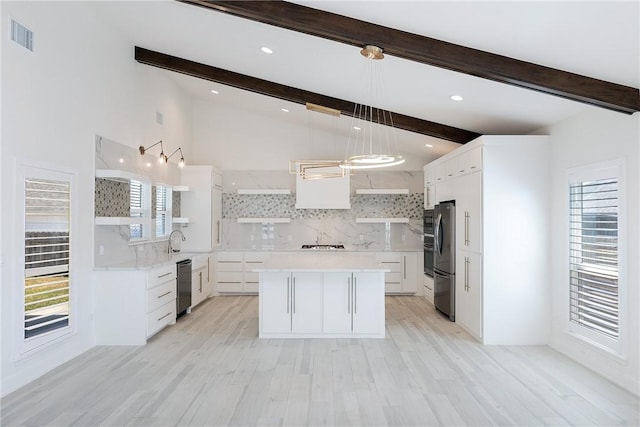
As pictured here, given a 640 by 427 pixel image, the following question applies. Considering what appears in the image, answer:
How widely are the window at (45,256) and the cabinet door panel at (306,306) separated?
2.31 metres

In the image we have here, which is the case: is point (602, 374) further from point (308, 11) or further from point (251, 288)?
point (251, 288)

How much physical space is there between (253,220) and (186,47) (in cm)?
340

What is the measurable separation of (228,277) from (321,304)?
3.16m

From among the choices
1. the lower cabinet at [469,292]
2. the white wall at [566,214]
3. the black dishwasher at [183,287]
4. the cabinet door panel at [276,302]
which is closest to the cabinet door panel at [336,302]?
the cabinet door panel at [276,302]

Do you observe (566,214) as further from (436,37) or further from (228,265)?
(228,265)

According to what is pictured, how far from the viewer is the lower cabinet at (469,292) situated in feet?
15.5

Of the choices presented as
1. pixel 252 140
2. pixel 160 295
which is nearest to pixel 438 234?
pixel 160 295

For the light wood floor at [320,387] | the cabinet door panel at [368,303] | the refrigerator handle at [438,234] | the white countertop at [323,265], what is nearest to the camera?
the light wood floor at [320,387]

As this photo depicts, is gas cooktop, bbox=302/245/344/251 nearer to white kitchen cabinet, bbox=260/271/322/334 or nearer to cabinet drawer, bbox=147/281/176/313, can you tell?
white kitchen cabinet, bbox=260/271/322/334

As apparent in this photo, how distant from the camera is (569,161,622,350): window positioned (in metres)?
3.67

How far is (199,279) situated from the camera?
6.62m

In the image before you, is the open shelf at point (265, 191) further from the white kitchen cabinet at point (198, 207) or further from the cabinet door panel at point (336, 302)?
the cabinet door panel at point (336, 302)

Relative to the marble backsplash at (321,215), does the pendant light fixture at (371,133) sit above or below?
above

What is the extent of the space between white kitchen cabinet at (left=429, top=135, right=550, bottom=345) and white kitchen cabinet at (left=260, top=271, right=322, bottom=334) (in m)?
1.89
